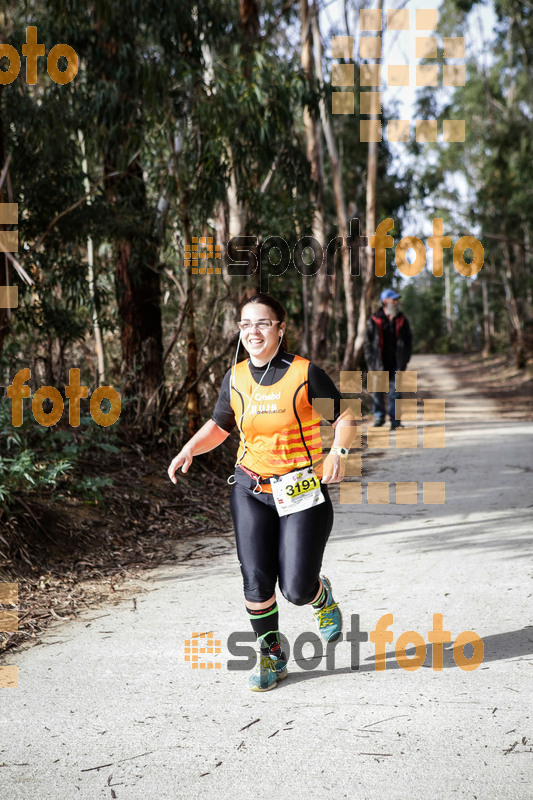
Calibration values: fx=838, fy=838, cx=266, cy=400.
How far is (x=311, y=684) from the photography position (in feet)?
11.9

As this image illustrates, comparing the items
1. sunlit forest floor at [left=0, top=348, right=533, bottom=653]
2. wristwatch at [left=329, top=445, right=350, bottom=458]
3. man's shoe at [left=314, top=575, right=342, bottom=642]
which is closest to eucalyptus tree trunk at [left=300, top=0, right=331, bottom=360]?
sunlit forest floor at [left=0, top=348, right=533, bottom=653]

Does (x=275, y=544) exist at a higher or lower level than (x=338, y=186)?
lower

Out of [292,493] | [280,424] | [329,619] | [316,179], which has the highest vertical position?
[316,179]

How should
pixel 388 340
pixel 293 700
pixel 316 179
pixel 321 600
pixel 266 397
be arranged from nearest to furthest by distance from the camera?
pixel 293 700, pixel 266 397, pixel 321 600, pixel 388 340, pixel 316 179

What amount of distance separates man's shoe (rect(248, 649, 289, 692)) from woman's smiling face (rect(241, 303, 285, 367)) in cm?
130

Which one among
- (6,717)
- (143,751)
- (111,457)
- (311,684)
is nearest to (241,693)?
(311,684)

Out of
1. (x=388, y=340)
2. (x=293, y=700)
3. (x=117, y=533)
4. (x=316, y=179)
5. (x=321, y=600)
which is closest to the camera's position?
(x=293, y=700)

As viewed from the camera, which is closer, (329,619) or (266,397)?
(266,397)

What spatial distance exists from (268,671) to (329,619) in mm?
519

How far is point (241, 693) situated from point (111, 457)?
449 centimetres

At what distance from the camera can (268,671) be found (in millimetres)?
3611

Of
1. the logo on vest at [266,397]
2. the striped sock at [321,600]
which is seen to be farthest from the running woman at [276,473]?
the striped sock at [321,600]

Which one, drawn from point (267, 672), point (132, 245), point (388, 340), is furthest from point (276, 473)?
point (388, 340)

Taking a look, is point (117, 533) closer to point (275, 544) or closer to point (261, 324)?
point (275, 544)
